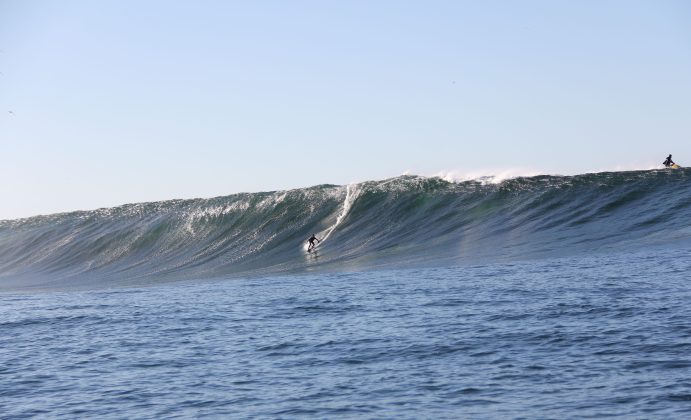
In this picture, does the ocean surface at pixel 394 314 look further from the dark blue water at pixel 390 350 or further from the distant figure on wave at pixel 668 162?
the distant figure on wave at pixel 668 162

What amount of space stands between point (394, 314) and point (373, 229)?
1636cm

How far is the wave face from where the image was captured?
1038 inches

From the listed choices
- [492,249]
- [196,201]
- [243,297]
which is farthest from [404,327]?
[196,201]

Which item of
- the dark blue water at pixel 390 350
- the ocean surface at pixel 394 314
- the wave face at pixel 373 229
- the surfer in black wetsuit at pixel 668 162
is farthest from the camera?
the surfer in black wetsuit at pixel 668 162

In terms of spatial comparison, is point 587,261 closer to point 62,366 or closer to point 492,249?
point 492,249

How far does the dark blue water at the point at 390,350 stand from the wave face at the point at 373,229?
519cm

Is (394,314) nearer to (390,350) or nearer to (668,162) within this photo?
(390,350)

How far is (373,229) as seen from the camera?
107ft

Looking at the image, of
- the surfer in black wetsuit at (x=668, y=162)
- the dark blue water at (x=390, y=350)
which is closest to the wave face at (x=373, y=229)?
the surfer in black wetsuit at (x=668, y=162)

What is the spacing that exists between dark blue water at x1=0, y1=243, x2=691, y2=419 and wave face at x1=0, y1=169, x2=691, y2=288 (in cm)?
519

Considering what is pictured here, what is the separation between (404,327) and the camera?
1505 cm

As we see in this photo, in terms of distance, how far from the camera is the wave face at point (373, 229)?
26359 mm

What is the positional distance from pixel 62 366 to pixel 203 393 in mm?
3524

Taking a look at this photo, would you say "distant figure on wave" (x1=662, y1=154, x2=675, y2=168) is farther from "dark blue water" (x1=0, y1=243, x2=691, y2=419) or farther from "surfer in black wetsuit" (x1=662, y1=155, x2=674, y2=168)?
"dark blue water" (x1=0, y1=243, x2=691, y2=419)
